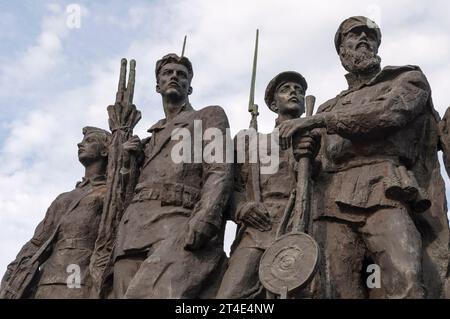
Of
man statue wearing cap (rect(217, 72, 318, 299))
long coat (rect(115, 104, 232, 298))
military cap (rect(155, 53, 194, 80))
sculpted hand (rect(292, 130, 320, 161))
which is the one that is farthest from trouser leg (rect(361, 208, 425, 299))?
military cap (rect(155, 53, 194, 80))

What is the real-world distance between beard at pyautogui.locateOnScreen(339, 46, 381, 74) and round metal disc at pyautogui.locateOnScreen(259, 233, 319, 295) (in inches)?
93.1

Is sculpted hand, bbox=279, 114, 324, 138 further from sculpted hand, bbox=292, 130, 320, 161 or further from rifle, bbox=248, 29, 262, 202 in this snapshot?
rifle, bbox=248, 29, 262, 202

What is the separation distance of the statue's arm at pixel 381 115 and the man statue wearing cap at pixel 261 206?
35cm

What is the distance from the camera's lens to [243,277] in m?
8.62

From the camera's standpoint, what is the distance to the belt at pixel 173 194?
30.1ft

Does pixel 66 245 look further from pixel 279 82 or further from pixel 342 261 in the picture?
pixel 342 261

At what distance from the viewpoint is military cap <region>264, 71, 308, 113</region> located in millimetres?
10148

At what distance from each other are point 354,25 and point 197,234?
9.57ft

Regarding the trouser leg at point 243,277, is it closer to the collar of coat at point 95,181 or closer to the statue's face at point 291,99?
the statue's face at point 291,99

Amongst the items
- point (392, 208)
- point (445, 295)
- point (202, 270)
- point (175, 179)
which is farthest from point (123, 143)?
point (445, 295)

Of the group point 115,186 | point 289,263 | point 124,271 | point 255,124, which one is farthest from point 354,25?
point 124,271

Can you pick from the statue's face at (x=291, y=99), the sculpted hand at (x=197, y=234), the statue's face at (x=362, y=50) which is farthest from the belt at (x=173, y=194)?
the statue's face at (x=362, y=50)
